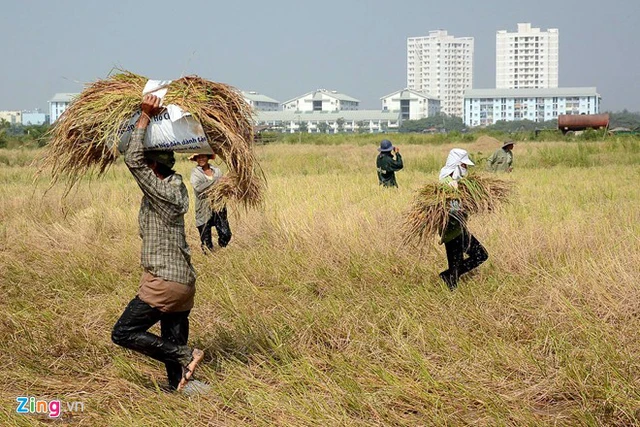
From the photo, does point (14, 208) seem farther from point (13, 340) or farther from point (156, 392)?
point (156, 392)

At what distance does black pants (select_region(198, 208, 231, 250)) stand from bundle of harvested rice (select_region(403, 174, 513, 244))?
2.56m

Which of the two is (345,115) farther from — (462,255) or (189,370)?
(189,370)

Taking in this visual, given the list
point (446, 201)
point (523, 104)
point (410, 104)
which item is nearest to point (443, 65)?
point (410, 104)

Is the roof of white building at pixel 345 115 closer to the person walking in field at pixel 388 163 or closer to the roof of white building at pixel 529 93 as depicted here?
the roof of white building at pixel 529 93

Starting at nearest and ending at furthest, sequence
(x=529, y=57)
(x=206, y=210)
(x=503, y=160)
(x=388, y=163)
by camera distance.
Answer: (x=206, y=210), (x=388, y=163), (x=503, y=160), (x=529, y=57)

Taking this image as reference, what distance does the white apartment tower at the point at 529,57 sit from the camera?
18038cm

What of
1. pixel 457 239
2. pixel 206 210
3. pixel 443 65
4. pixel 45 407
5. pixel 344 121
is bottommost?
pixel 45 407

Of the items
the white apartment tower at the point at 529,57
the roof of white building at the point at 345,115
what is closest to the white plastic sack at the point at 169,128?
the roof of white building at the point at 345,115

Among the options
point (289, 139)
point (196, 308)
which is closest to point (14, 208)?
point (196, 308)

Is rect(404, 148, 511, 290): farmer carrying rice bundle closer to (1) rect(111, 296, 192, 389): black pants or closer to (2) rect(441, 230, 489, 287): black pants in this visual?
(2) rect(441, 230, 489, 287): black pants

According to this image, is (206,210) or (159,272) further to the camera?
(206,210)

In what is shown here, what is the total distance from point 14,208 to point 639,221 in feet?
29.6

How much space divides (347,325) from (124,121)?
208 cm

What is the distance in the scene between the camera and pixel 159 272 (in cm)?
463
